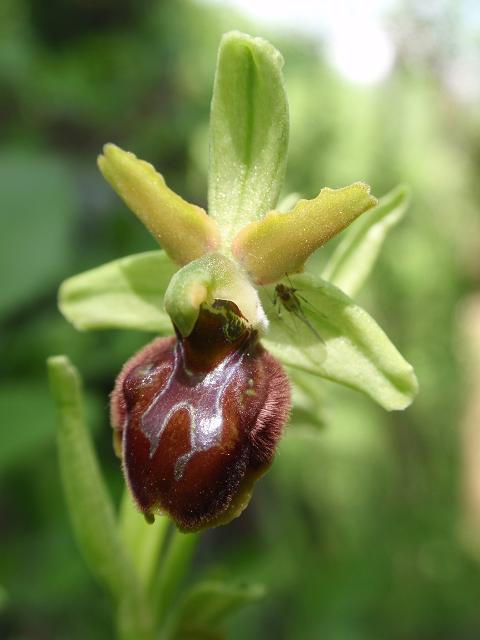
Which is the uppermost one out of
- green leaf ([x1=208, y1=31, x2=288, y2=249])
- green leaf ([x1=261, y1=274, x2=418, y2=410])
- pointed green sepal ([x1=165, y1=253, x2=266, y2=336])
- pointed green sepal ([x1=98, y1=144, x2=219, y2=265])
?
green leaf ([x1=208, y1=31, x2=288, y2=249])

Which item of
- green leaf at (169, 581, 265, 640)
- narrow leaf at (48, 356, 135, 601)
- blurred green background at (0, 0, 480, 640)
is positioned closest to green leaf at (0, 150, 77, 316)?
blurred green background at (0, 0, 480, 640)

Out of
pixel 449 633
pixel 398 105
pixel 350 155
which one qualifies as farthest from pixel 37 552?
pixel 398 105

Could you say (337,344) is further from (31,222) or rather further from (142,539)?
(31,222)

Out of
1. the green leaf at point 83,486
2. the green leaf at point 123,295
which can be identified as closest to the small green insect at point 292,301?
the green leaf at point 123,295

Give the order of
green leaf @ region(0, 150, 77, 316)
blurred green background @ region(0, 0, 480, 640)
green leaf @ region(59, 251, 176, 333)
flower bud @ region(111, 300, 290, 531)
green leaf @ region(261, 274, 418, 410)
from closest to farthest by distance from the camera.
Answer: flower bud @ region(111, 300, 290, 531) < green leaf @ region(261, 274, 418, 410) < green leaf @ region(59, 251, 176, 333) < green leaf @ region(0, 150, 77, 316) < blurred green background @ region(0, 0, 480, 640)

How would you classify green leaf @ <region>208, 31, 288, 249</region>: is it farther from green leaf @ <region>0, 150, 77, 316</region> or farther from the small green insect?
green leaf @ <region>0, 150, 77, 316</region>

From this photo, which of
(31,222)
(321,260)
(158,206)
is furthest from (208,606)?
(321,260)

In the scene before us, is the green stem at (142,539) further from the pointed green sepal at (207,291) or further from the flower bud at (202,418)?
the pointed green sepal at (207,291)

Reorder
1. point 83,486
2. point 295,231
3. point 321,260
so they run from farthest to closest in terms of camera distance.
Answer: point 321,260
point 83,486
point 295,231
